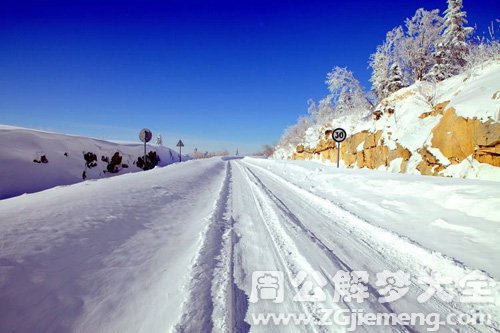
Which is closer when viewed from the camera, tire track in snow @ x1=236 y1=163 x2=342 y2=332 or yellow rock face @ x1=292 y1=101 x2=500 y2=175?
tire track in snow @ x1=236 y1=163 x2=342 y2=332

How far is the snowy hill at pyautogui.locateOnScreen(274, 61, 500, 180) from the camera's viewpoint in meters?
8.42

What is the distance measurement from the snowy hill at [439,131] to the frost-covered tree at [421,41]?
12.8ft

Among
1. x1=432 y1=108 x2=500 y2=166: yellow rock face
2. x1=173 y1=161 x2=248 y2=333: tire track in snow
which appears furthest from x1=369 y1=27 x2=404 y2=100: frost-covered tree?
x1=173 y1=161 x2=248 y2=333: tire track in snow

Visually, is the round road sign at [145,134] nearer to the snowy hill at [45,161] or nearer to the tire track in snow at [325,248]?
the snowy hill at [45,161]

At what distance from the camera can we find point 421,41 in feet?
59.4

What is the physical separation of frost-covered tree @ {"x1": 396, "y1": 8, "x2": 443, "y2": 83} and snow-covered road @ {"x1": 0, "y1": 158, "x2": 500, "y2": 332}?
15940 mm

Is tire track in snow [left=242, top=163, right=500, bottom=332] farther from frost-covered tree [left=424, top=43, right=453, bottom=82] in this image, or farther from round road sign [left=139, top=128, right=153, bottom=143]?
round road sign [left=139, top=128, right=153, bottom=143]

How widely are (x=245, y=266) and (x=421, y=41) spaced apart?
2165cm

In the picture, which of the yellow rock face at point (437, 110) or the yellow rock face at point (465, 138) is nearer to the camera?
the yellow rock face at point (465, 138)

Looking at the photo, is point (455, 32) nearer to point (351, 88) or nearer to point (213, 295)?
point (351, 88)

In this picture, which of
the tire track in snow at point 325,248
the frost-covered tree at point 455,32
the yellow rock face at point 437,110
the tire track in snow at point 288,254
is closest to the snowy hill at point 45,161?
the tire track in snow at point 288,254

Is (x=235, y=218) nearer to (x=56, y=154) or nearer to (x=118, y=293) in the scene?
(x=118, y=293)

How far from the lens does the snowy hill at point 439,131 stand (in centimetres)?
842

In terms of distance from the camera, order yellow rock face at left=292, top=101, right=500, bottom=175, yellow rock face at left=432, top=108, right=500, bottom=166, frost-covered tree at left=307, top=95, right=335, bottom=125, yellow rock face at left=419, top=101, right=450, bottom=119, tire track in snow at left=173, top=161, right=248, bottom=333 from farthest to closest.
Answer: frost-covered tree at left=307, top=95, right=335, bottom=125, yellow rock face at left=419, top=101, right=450, bottom=119, yellow rock face at left=292, top=101, right=500, bottom=175, yellow rock face at left=432, top=108, right=500, bottom=166, tire track in snow at left=173, top=161, right=248, bottom=333
